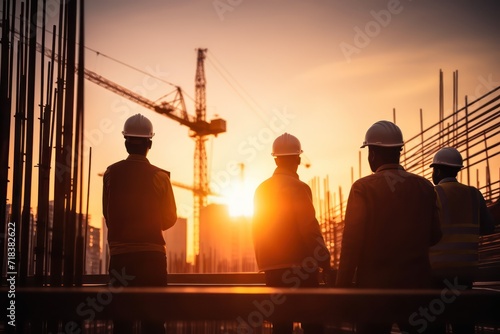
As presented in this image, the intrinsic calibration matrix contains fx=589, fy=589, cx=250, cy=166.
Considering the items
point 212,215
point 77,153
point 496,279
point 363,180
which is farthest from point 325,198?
point 212,215

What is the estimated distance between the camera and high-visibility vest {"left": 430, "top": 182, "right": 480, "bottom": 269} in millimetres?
4523

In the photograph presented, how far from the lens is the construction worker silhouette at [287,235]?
455 centimetres

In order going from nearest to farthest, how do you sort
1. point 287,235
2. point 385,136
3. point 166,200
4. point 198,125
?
point 385,136 → point 166,200 → point 287,235 → point 198,125

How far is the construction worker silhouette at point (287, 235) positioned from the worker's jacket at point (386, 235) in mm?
938

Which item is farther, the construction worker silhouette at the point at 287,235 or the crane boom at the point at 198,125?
the crane boom at the point at 198,125

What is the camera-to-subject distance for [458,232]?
4.57m

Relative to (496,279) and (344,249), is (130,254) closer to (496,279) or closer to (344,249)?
(344,249)

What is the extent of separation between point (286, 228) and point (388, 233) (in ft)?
4.07

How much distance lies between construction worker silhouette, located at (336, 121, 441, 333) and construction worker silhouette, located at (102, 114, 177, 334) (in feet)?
Answer: 4.92

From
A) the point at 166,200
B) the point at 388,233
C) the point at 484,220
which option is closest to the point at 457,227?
Result: the point at 484,220

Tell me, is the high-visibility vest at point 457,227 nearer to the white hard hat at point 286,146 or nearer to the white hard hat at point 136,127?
the white hard hat at point 286,146

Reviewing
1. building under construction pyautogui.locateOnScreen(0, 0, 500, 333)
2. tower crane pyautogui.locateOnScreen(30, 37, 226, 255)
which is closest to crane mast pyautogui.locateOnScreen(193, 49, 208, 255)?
tower crane pyautogui.locateOnScreen(30, 37, 226, 255)

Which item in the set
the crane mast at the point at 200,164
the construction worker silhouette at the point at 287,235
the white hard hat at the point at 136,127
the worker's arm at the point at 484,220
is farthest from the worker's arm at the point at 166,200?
the crane mast at the point at 200,164

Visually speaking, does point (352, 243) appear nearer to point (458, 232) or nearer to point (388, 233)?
point (388, 233)
